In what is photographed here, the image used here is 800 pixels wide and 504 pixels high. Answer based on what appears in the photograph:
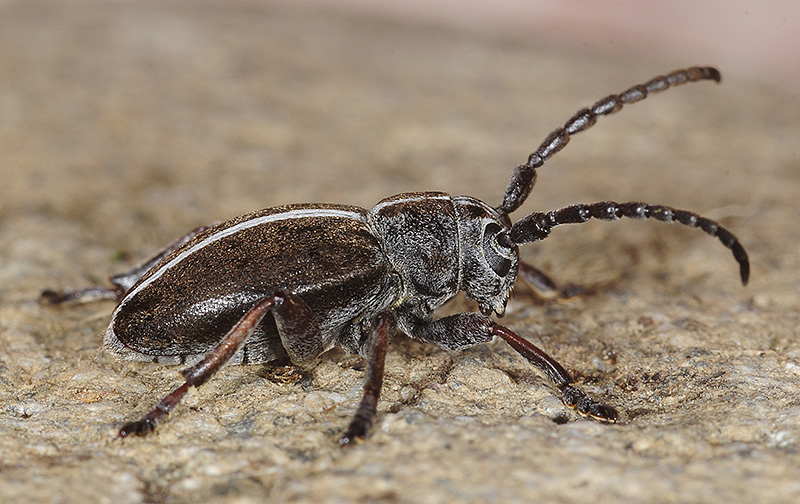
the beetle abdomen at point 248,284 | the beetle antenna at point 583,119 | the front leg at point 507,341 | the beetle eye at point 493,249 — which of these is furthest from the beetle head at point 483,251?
the beetle abdomen at point 248,284

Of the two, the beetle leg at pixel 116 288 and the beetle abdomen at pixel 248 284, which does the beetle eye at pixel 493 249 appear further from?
the beetle leg at pixel 116 288

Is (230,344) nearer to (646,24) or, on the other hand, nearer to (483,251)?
(483,251)

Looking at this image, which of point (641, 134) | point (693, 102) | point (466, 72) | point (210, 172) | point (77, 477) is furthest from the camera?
point (466, 72)

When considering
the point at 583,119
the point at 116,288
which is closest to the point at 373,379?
the point at 583,119

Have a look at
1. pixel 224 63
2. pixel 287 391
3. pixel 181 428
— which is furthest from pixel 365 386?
pixel 224 63

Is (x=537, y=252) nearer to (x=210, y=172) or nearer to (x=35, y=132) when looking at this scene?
(x=210, y=172)
